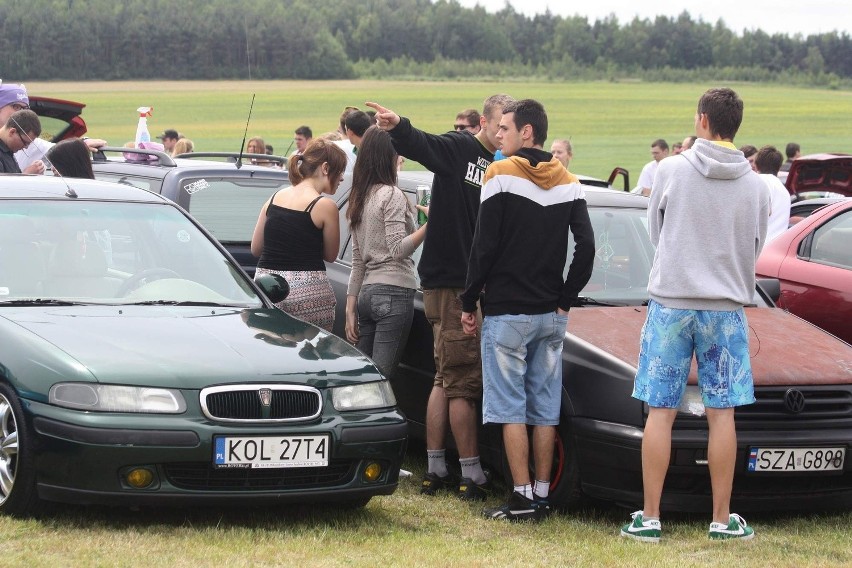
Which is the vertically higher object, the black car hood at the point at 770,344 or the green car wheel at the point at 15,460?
the black car hood at the point at 770,344

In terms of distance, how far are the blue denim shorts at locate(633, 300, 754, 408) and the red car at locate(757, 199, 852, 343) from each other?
8.79ft

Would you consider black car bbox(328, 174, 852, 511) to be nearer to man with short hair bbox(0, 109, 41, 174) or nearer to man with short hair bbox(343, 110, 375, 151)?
man with short hair bbox(343, 110, 375, 151)

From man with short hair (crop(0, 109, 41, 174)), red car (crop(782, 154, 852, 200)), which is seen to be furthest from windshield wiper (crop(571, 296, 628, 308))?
red car (crop(782, 154, 852, 200))

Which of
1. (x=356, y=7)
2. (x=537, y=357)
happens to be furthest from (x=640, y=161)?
(x=356, y=7)

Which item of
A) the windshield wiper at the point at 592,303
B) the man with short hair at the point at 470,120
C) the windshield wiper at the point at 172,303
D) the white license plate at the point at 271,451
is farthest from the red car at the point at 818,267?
the white license plate at the point at 271,451

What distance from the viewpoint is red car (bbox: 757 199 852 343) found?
800cm

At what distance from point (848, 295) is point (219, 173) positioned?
4307 millimetres

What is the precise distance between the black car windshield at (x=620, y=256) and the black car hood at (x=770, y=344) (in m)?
0.23

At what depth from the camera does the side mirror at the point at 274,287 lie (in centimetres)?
655

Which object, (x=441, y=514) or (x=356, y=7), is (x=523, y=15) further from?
(x=441, y=514)

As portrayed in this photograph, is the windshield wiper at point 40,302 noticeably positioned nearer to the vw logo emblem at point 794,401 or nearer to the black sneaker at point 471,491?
the black sneaker at point 471,491

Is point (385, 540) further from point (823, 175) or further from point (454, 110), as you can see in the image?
point (454, 110)

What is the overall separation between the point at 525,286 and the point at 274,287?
137 cm

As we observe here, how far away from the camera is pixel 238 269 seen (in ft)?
22.0
